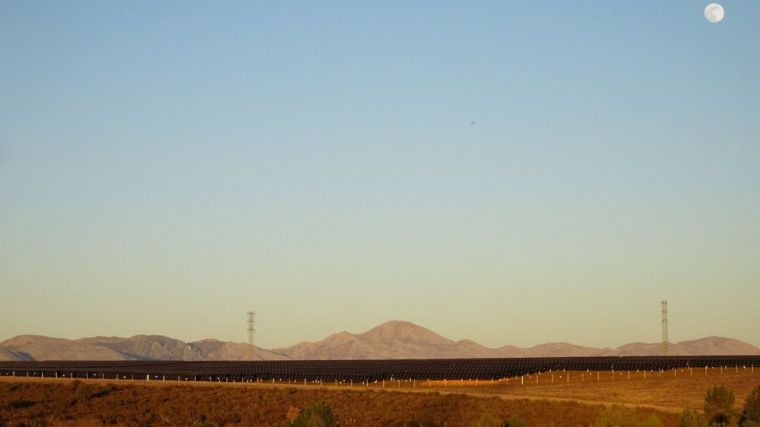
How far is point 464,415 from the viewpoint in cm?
7119

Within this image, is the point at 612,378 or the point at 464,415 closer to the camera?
the point at 464,415

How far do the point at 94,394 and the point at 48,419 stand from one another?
9220mm

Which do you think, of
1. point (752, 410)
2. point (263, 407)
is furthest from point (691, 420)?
point (263, 407)

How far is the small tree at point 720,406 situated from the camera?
2339 inches

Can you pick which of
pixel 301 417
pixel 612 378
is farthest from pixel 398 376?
pixel 301 417

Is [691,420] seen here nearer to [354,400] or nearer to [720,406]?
[720,406]

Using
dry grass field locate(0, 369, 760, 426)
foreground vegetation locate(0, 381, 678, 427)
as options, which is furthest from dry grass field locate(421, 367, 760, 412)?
foreground vegetation locate(0, 381, 678, 427)

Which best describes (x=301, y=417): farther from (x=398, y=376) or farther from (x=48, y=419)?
(x=398, y=376)

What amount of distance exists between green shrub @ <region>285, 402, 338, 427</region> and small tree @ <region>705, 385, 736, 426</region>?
2151cm

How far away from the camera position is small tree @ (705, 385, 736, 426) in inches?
2339

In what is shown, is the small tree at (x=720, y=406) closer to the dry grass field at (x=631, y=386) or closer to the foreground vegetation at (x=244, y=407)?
the foreground vegetation at (x=244, y=407)

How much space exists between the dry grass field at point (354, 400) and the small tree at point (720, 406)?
2488 millimetres

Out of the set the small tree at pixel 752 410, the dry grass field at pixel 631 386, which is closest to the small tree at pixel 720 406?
the small tree at pixel 752 410

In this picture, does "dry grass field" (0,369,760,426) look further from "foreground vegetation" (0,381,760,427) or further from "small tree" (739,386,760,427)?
"small tree" (739,386,760,427)
